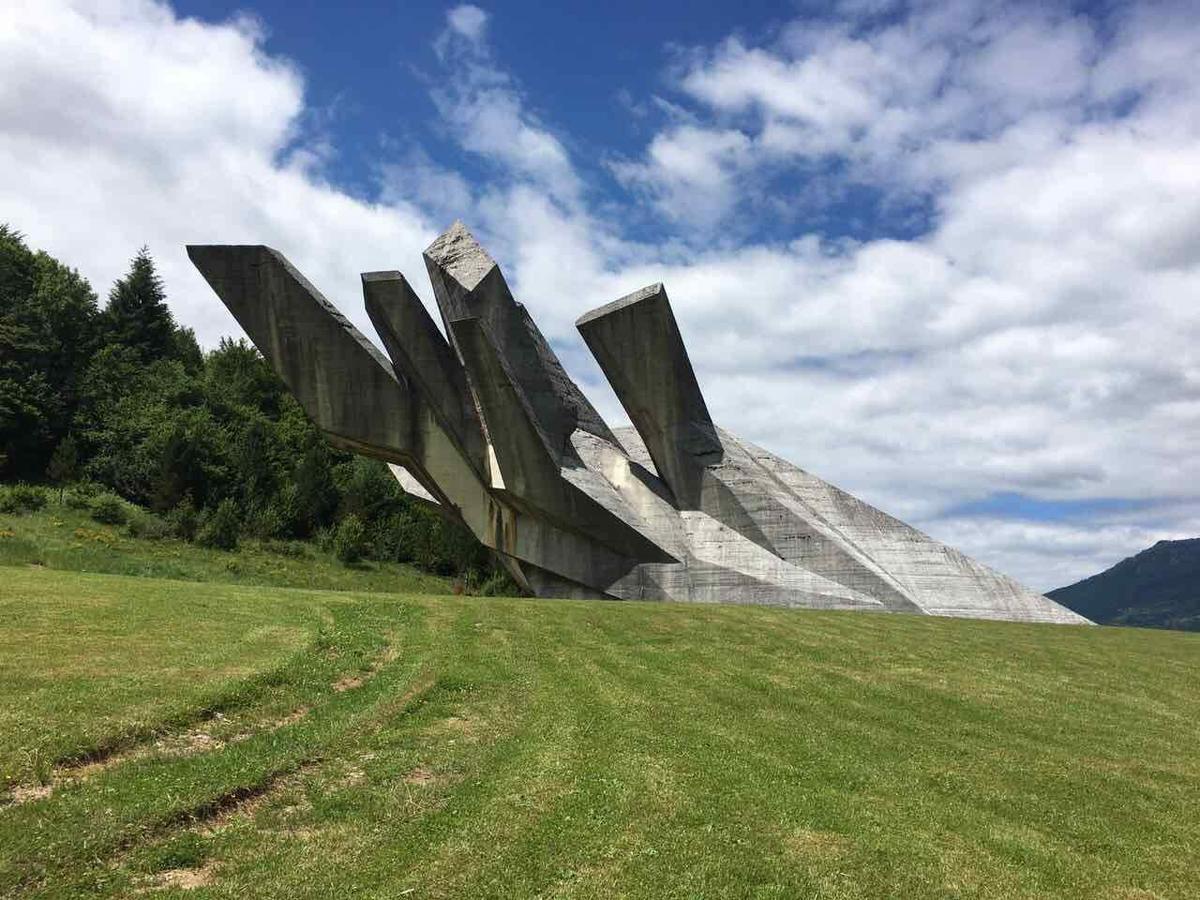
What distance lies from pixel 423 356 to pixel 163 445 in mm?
20670

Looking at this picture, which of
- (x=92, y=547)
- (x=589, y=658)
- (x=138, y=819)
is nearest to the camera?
(x=138, y=819)

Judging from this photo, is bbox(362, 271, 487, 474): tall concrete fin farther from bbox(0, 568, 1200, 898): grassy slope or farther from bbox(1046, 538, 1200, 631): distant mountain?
bbox(1046, 538, 1200, 631): distant mountain

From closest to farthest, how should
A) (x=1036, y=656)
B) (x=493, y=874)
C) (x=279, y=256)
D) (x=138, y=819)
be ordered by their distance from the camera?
1. (x=493, y=874)
2. (x=138, y=819)
3. (x=1036, y=656)
4. (x=279, y=256)

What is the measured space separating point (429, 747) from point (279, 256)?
14452 millimetres

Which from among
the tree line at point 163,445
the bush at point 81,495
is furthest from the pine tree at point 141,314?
the bush at point 81,495

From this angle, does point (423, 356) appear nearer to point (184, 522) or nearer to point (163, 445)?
point (184, 522)

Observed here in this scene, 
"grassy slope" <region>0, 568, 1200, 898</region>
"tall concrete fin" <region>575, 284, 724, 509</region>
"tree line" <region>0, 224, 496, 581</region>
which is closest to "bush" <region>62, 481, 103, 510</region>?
"tree line" <region>0, 224, 496, 581</region>

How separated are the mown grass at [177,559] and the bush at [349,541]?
0.42m

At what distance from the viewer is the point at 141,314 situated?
43531 millimetres

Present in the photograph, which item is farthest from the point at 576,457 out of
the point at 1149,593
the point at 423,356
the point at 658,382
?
the point at 1149,593

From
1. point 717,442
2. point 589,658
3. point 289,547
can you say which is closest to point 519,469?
point 717,442

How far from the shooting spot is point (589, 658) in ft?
32.0

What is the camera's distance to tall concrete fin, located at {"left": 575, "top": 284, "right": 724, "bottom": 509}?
18.4 metres

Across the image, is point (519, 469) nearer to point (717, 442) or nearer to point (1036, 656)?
point (717, 442)
